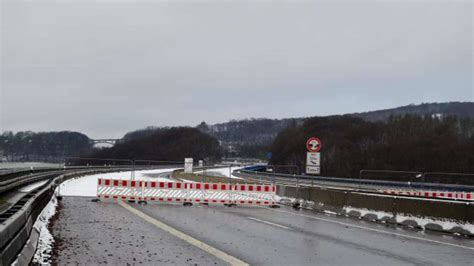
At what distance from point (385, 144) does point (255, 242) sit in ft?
425

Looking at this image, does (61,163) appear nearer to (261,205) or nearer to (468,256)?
(261,205)

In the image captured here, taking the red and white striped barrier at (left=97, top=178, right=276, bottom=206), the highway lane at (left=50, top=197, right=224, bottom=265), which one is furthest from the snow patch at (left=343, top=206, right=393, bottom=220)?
the highway lane at (left=50, top=197, right=224, bottom=265)

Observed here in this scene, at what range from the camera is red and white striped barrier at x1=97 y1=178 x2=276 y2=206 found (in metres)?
25.7

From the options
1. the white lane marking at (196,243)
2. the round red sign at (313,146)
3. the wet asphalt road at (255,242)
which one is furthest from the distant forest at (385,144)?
the white lane marking at (196,243)

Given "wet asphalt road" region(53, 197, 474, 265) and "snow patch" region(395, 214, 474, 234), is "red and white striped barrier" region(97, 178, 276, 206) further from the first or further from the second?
"snow patch" region(395, 214, 474, 234)

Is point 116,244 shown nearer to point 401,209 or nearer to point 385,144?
point 401,209

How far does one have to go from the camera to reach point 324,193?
2288 cm

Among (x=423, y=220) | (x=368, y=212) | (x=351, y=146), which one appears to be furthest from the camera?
(x=351, y=146)

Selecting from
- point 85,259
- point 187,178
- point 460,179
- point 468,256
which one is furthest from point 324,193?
point 187,178

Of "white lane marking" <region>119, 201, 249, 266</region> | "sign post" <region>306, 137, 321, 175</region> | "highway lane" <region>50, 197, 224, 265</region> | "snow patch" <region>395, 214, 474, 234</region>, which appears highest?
"sign post" <region>306, 137, 321, 175</region>

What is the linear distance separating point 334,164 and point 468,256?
123m

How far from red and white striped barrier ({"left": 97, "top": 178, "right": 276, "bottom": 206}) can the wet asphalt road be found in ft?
22.5

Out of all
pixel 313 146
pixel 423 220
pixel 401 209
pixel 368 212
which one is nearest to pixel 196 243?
pixel 423 220

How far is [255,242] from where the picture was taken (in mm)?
12344
